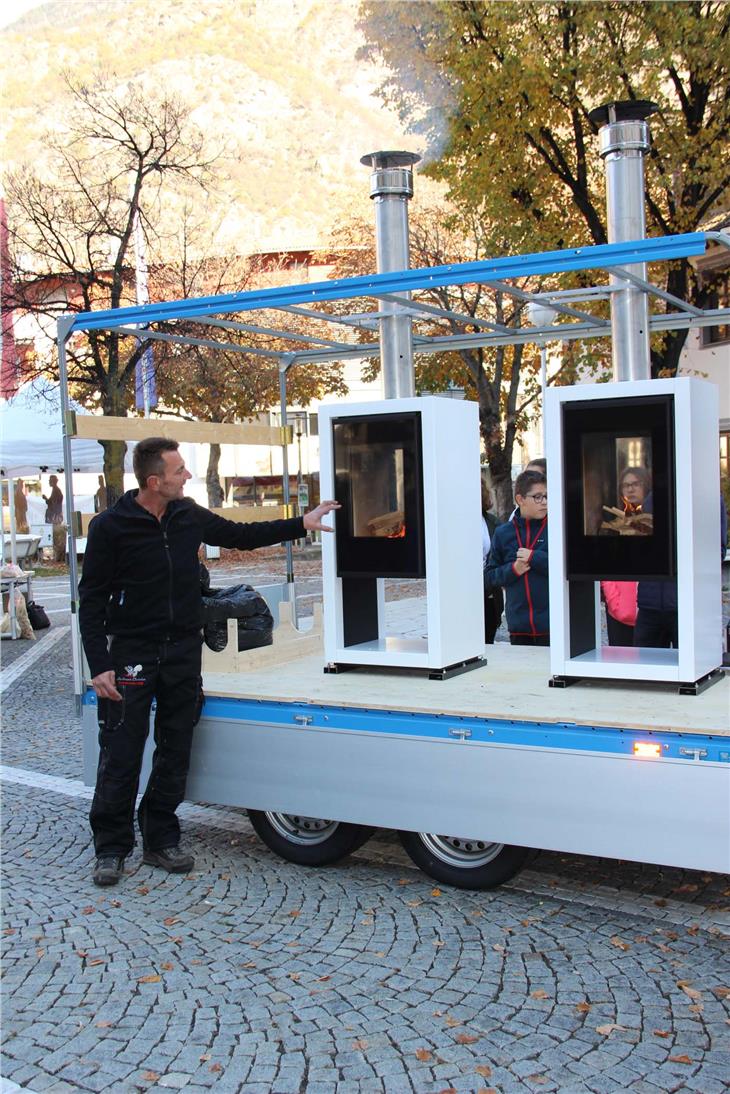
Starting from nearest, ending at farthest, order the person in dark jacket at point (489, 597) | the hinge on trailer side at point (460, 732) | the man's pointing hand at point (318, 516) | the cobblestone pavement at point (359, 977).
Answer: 1. the cobblestone pavement at point (359, 977)
2. the hinge on trailer side at point (460, 732)
3. the man's pointing hand at point (318, 516)
4. the person in dark jacket at point (489, 597)

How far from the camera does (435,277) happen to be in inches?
185

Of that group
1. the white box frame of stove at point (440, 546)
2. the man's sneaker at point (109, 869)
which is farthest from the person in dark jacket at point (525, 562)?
the man's sneaker at point (109, 869)

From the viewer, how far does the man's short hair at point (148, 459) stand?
5199 millimetres

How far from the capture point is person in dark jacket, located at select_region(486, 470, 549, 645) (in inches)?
252

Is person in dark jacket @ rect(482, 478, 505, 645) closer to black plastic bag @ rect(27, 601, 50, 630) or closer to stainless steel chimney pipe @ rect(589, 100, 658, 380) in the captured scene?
stainless steel chimney pipe @ rect(589, 100, 658, 380)

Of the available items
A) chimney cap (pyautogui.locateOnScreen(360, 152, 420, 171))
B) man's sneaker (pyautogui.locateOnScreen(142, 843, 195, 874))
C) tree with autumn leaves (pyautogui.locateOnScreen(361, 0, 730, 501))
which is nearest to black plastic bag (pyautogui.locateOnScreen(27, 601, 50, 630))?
tree with autumn leaves (pyautogui.locateOnScreen(361, 0, 730, 501))

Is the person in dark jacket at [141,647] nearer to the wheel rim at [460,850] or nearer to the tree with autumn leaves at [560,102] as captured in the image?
the wheel rim at [460,850]

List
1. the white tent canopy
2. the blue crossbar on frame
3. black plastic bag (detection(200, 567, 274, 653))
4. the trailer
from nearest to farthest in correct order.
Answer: the trailer < the blue crossbar on frame < black plastic bag (detection(200, 567, 274, 653)) < the white tent canopy

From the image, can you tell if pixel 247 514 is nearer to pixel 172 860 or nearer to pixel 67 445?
pixel 67 445

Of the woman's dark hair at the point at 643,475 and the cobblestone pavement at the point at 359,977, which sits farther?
the woman's dark hair at the point at 643,475

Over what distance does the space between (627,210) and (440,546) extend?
1834mm

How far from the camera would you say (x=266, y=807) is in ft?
16.8

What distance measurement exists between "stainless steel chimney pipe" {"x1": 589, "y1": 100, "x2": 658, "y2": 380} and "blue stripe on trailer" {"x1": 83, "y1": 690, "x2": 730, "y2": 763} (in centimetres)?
182

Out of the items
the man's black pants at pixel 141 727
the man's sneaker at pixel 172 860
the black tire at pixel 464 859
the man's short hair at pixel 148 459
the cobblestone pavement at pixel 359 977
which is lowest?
the cobblestone pavement at pixel 359 977
